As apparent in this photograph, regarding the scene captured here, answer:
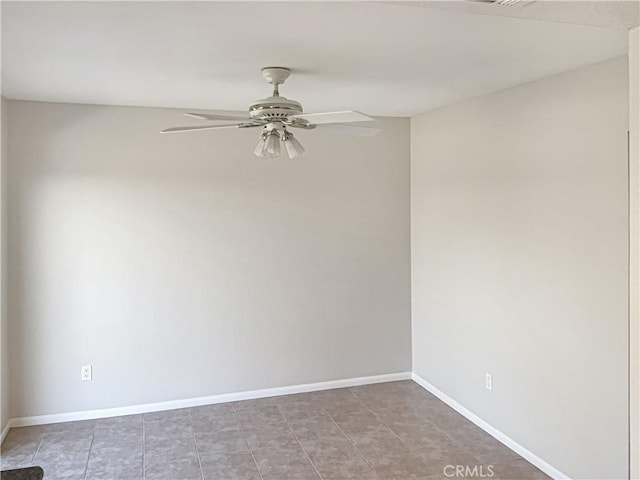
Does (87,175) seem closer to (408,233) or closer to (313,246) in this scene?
(313,246)

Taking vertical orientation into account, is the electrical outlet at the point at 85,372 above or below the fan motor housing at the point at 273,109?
below

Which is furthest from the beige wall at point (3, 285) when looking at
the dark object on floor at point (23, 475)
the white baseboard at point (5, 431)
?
the dark object on floor at point (23, 475)

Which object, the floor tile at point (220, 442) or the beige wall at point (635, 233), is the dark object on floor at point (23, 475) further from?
the floor tile at point (220, 442)

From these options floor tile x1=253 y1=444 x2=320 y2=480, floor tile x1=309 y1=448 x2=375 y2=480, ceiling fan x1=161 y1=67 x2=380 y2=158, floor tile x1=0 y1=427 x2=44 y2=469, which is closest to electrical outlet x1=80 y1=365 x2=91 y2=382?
floor tile x1=0 y1=427 x2=44 y2=469

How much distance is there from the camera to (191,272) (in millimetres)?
4543

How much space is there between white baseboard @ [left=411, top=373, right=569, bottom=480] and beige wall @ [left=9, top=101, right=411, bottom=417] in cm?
43

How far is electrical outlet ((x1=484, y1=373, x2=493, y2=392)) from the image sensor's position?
4.02 meters

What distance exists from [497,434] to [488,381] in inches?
14.5

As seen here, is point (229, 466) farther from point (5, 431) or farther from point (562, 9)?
point (562, 9)

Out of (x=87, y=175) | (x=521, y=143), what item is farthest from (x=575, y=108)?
(x=87, y=175)

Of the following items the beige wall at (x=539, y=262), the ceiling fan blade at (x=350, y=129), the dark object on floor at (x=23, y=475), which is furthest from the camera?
the ceiling fan blade at (x=350, y=129)

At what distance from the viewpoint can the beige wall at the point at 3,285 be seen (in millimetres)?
3949

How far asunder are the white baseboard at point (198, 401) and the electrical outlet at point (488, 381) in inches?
48.7

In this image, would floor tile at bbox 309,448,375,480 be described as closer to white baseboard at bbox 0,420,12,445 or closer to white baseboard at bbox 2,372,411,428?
white baseboard at bbox 2,372,411,428
